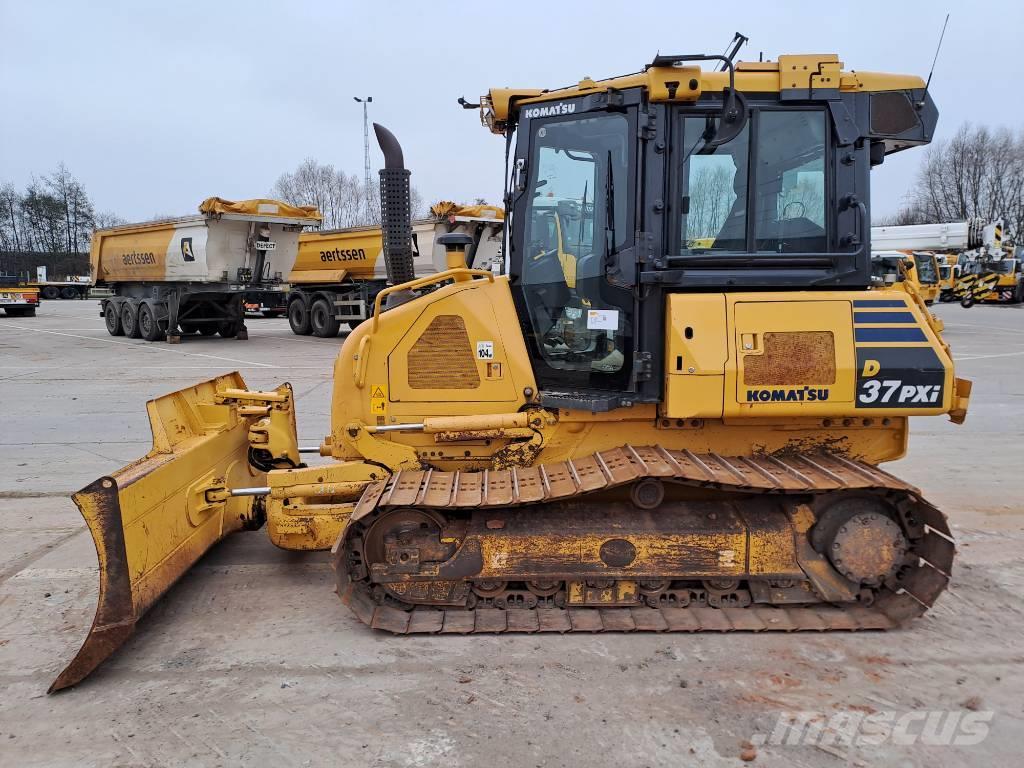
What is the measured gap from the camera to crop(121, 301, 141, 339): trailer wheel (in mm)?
20016

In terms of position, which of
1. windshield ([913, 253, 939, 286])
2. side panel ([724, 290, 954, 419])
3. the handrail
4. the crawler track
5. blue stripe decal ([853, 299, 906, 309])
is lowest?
the crawler track

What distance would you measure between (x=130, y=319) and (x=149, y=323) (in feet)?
4.30

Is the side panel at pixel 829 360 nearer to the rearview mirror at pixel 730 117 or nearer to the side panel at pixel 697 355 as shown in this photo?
the side panel at pixel 697 355

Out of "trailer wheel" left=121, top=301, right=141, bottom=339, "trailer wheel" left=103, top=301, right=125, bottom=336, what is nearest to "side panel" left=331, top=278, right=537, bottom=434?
"trailer wheel" left=121, top=301, right=141, bottom=339

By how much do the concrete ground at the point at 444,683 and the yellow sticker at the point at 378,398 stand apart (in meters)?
1.15

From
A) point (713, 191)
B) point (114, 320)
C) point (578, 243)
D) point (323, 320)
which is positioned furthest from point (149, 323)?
point (713, 191)

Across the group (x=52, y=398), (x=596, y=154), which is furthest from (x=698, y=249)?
(x=52, y=398)

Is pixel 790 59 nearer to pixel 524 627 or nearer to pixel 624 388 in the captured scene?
pixel 624 388

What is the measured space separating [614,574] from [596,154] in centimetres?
229

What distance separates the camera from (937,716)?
9.75 ft

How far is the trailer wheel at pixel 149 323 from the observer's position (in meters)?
19.2

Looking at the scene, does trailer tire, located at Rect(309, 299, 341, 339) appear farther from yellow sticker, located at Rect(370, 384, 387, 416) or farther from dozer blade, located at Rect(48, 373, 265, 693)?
yellow sticker, located at Rect(370, 384, 387, 416)

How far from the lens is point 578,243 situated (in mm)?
3934

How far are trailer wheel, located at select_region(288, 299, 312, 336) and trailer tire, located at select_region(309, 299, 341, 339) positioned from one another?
264mm
